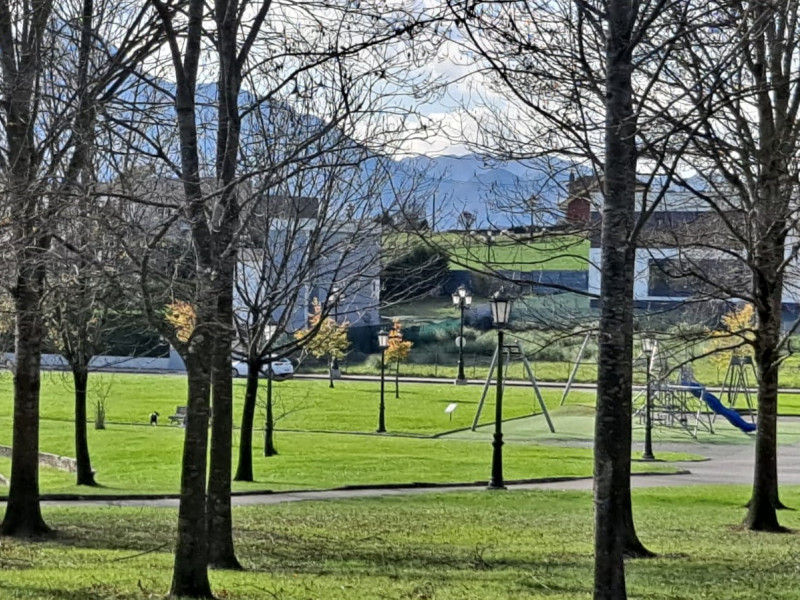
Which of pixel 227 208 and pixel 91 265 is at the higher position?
pixel 227 208

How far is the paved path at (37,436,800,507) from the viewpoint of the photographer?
65.1 ft

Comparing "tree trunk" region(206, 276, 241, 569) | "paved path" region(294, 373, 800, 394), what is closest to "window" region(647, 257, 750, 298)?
"tree trunk" region(206, 276, 241, 569)

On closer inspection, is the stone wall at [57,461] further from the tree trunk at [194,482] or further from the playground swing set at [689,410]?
the tree trunk at [194,482]

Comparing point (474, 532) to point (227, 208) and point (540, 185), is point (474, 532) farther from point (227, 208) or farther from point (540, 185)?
point (227, 208)

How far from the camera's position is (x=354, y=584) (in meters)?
9.46

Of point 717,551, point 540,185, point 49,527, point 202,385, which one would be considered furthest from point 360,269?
point 202,385

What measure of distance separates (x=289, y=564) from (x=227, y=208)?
4.14 meters

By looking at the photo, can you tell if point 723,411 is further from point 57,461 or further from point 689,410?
point 57,461

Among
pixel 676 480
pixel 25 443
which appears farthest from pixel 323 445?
pixel 25 443

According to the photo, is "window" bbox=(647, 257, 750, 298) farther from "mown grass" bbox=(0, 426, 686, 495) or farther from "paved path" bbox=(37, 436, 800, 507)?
"mown grass" bbox=(0, 426, 686, 495)

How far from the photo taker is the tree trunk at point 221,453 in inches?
409

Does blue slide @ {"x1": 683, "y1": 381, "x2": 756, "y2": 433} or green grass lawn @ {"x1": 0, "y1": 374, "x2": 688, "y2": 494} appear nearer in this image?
green grass lawn @ {"x1": 0, "y1": 374, "x2": 688, "y2": 494}

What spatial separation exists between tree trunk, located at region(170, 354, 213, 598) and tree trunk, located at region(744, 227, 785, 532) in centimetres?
705

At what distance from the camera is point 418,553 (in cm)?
1239
